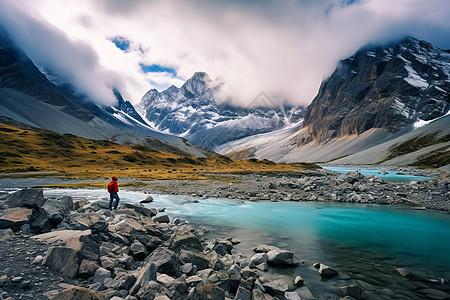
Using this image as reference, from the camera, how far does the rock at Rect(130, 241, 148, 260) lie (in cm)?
1206

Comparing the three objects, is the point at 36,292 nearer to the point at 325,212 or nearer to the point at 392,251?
the point at 392,251

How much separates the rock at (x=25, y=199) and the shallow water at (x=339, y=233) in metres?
13.1

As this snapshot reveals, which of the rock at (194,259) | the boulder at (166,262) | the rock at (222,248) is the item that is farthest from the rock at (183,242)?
the boulder at (166,262)

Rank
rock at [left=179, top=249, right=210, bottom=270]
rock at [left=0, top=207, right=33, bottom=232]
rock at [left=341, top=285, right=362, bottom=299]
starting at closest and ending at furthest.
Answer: rock at [left=341, top=285, right=362, bottom=299] → rock at [left=179, top=249, right=210, bottom=270] → rock at [left=0, top=207, right=33, bottom=232]

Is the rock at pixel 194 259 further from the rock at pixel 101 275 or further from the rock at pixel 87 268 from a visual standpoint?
the rock at pixel 87 268

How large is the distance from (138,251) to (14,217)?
23.6ft

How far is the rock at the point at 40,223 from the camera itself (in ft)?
43.2

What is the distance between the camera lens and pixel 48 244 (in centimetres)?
1130

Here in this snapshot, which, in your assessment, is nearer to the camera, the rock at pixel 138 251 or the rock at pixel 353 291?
the rock at pixel 353 291

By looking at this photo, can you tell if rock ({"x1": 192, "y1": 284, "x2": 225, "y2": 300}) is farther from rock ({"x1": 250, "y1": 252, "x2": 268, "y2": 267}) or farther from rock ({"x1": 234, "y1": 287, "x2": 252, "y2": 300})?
rock ({"x1": 250, "y1": 252, "x2": 268, "y2": 267})

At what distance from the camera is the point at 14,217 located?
13.1m

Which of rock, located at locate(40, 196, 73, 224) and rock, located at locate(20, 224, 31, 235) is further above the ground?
rock, located at locate(40, 196, 73, 224)

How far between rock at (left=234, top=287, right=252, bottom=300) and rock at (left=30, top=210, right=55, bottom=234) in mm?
10958

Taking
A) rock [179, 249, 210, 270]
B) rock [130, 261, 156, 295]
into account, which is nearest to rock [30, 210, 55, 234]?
rock [179, 249, 210, 270]
